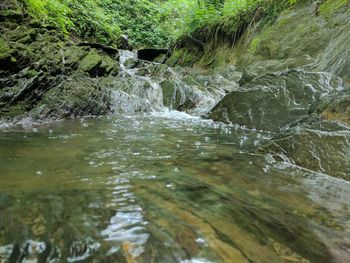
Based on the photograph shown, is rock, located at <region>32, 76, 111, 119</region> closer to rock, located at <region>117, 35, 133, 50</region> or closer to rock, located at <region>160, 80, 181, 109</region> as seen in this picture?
rock, located at <region>160, 80, 181, 109</region>

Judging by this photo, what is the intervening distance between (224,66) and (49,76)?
21.2ft

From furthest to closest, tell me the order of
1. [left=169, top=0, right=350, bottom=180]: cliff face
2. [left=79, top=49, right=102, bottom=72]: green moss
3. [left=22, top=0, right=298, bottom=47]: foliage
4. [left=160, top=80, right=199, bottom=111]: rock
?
[left=22, top=0, right=298, bottom=47]: foliage
[left=79, top=49, right=102, bottom=72]: green moss
[left=160, top=80, right=199, bottom=111]: rock
[left=169, top=0, right=350, bottom=180]: cliff face

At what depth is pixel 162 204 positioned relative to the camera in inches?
84.7

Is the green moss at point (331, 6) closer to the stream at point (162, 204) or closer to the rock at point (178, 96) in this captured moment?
the rock at point (178, 96)

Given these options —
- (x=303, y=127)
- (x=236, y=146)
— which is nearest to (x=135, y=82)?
(x=236, y=146)

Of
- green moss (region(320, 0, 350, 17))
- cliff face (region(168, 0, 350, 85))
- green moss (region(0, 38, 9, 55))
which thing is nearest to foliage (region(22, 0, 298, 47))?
cliff face (region(168, 0, 350, 85))

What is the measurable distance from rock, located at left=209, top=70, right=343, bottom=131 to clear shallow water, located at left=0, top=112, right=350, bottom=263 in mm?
1894

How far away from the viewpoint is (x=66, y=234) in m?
1.70

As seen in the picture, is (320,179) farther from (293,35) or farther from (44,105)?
(293,35)

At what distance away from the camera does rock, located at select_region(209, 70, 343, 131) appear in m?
5.39

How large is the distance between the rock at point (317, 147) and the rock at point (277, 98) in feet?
5.75

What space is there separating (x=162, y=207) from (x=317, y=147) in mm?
1987

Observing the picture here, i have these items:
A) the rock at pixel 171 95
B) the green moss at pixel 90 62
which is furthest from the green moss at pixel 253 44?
the green moss at pixel 90 62

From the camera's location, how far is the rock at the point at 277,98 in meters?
5.39
